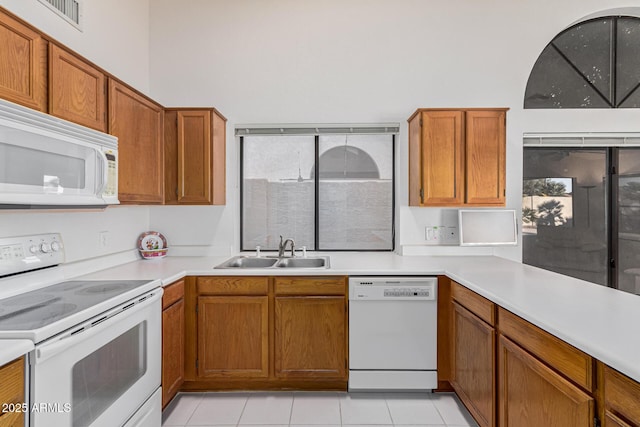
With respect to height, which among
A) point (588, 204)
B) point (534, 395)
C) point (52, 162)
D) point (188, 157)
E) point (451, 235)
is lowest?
point (534, 395)

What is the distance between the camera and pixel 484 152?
2727mm

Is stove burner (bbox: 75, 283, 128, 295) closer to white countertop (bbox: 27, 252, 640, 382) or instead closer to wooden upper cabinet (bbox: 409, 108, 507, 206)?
white countertop (bbox: 27, 252, 640, 382)

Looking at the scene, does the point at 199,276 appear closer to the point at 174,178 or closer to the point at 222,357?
the point at 222,357

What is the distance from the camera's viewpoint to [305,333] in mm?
2453

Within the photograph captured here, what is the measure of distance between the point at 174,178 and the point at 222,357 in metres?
1.38

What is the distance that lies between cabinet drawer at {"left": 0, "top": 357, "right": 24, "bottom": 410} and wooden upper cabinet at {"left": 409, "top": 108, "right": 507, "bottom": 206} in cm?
247

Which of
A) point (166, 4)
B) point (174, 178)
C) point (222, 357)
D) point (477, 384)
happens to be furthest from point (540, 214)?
point (166, 4)

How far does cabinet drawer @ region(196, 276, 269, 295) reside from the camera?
96.7 inches

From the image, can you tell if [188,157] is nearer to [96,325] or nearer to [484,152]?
[96,325]

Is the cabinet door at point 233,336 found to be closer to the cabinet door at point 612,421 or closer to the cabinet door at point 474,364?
the cabinet door at point 474,364

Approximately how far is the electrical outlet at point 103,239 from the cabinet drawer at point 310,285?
1.24 metres

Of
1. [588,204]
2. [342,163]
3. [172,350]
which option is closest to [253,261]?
[172,350]

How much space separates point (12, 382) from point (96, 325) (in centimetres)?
37

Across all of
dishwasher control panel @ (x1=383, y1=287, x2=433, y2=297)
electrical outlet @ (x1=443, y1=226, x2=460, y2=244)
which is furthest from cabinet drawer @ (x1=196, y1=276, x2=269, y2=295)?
electrical outlet @ (x1=443, y1=226, x2=460, y2=244)
